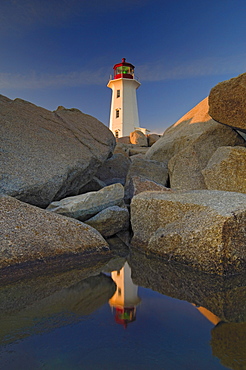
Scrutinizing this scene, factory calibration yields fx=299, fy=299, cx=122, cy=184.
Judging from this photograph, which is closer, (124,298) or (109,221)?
(124,298)

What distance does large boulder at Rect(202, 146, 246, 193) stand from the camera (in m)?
5.02

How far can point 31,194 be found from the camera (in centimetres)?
463

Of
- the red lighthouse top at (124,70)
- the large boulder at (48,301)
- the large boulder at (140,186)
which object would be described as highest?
the red lighthouse top at (124,70)

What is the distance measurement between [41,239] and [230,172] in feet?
10.9

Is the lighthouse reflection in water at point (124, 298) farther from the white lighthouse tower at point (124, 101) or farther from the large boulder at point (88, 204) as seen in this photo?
the white lighthouse tower at point (124, 101)

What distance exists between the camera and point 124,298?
2572 millimetres

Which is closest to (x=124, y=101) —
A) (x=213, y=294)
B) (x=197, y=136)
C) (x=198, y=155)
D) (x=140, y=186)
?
(x=197, y=136)

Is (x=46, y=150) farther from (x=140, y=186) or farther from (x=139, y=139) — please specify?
(x=139, y=139)

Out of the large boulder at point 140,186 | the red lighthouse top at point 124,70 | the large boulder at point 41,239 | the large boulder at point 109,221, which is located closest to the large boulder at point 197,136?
the large boulder at point 140,186

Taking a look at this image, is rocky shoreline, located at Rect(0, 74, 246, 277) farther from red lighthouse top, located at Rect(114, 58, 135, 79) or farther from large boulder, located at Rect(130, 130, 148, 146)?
red lighthouse top, located at Rect(114, 58, 135, 79)

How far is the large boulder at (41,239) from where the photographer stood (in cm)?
311

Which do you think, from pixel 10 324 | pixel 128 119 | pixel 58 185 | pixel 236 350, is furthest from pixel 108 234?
pixel 128 119

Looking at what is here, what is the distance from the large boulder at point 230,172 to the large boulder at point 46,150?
2.27m

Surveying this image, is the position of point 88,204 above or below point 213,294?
above
